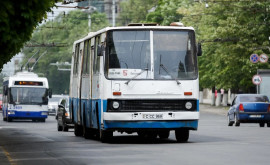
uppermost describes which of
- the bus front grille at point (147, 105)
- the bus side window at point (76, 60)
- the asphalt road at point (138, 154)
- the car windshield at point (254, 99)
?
the bus side window at point (76, 60)

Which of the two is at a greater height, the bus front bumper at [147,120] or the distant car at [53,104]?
the bus front bumper at [147,120]

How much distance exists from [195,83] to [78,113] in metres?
6.25

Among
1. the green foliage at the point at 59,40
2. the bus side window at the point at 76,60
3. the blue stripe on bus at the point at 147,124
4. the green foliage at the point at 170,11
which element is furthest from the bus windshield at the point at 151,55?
the green foliage at the point at 59,40

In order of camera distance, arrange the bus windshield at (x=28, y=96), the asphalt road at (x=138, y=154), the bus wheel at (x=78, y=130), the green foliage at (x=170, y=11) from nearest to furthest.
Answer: the asphalt road at (x=138, y=154) < the bus wheel at (x=78, y=130) < the bus windshield at (x=28, y=96) < the green foliage at (x=170, y=11)

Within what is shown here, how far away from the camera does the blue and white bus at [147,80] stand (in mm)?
21453

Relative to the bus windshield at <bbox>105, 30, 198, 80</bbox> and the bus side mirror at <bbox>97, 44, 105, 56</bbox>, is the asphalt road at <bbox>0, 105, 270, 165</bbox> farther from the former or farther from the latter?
the bus side mirror at <bbox>97, 44, 105, 56</bbox>

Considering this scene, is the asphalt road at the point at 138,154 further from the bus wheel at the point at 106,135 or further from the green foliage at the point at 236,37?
the green foliage at the point at 236,37

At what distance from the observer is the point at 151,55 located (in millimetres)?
21891

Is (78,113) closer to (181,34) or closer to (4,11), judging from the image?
(181,34)


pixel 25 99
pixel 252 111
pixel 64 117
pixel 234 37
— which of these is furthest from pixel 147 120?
pixel 234 37

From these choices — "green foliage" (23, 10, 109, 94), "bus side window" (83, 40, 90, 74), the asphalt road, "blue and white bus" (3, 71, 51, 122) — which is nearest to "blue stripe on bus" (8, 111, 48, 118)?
"blue and white bus" (3, 71, 51, 122)

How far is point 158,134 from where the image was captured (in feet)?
85.1

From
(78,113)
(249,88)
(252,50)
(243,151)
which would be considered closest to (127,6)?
(249,88)

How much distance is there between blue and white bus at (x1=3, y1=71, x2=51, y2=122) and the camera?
52.0m
